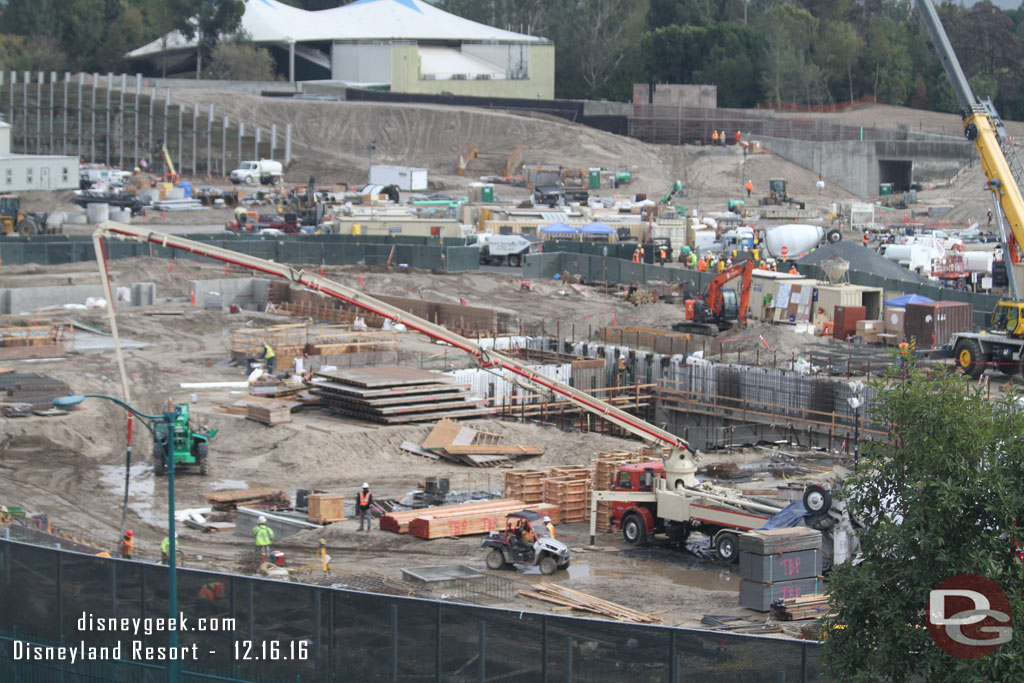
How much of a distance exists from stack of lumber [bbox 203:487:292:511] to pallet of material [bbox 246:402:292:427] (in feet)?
17.9

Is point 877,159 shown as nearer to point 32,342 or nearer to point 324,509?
point 32,342

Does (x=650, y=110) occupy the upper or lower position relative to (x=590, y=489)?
upper

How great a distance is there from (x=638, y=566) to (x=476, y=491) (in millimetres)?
6045

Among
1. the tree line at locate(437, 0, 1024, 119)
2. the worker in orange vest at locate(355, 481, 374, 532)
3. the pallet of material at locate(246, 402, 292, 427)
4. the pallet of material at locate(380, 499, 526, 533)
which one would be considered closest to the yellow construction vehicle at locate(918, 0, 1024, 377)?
the pallet of material at locate(380, 499, 526, 533)

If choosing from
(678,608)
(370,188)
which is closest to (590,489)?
(678,608)

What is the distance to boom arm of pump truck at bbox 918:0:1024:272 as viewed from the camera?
4119cm

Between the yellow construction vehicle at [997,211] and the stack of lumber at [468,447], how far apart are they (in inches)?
546

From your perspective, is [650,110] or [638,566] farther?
[650,110]

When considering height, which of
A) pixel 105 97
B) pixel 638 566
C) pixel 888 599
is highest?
pixel 105 97

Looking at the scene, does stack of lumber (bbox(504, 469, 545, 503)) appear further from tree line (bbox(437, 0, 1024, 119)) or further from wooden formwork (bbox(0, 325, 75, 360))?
tree line (bbox(437, 0, 1024, 119))

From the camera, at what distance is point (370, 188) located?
85.6 metres

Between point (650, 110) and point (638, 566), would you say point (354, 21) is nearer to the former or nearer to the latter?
point (650, 110)

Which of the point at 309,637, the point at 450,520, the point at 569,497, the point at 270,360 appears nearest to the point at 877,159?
the point at 270,360

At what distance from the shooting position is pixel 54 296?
53.1 metres
